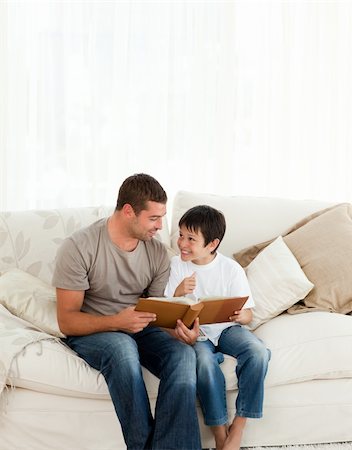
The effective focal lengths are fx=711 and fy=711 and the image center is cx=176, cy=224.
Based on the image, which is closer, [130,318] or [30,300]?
[130,318]

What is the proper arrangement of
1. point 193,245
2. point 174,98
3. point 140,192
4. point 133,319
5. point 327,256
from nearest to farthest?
point 133,319, point 140,192, point 193,245, point 327,256, point 174,98

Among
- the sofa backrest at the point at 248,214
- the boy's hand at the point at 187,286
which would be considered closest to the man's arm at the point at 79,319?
the boy's hand at the point at 187,286

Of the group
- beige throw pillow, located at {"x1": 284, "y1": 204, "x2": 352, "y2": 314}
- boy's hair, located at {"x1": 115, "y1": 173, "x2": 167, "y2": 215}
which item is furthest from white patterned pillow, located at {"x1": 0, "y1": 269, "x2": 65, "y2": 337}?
beige throw pillow, located at {"x1": 284, "y1": 204, "x2": 352, "y2": 314}

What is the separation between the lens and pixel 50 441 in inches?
100

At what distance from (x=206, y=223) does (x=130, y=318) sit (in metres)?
0.50

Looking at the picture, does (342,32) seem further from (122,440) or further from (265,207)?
(122,440)

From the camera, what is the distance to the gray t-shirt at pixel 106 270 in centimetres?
262

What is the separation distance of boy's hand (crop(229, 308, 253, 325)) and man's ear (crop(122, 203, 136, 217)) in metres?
0.54

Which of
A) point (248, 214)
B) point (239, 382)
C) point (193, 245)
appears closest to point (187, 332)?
point (239, 382)

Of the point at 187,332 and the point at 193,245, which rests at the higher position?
the point at 193,245

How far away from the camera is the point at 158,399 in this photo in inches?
94.9

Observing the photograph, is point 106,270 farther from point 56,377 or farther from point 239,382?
point 239,382

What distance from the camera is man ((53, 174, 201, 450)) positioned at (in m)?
2.36

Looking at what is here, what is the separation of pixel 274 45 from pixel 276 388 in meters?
2.37
